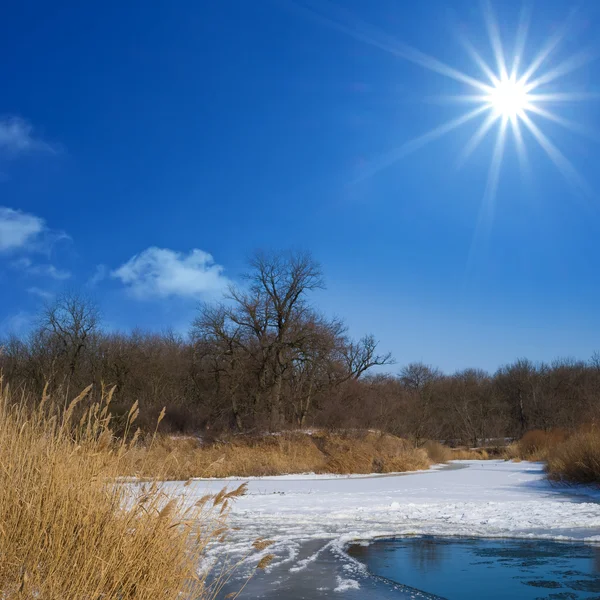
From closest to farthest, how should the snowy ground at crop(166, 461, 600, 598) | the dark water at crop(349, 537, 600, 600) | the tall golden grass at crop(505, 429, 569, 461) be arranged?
the dark water at crop(349, 537, 600, 600) < the snowy ground at crop(166, 461, 600, 598) < the tall golden grass at crop(505, 429, 569, 461)

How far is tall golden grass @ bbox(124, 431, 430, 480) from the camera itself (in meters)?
25.4

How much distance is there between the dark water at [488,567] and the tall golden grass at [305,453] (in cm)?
1673

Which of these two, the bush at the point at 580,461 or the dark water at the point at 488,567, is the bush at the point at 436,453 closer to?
the bush at the point at 580,461

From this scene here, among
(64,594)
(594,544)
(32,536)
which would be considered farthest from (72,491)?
(594,544)

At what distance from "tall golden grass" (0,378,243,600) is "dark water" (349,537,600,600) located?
3.31 metres

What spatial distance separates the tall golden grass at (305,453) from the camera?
25422 millimetres

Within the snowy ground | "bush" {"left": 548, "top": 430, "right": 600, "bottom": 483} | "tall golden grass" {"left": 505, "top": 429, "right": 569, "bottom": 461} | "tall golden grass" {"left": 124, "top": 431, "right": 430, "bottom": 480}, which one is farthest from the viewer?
"tall golden grass" {"left": 505, "top": 429, "right": 569, "bottom": 461}

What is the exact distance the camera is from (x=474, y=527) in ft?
32.8

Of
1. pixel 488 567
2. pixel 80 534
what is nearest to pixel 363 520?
pixel 488 567

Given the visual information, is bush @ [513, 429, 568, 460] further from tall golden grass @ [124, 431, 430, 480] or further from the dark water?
the dark water

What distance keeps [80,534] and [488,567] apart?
5.26 meters

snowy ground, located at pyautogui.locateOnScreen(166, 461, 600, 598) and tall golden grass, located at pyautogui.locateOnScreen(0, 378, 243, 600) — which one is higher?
tall golden grass, located at pyautogui.locateOnScreen(0, 378, 243, 600)

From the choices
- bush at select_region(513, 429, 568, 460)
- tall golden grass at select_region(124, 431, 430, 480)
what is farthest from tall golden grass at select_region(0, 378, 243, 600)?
bush at select_region(513, 429, 568, 460)

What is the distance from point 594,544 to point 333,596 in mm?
4559
